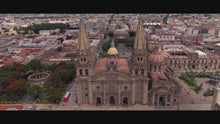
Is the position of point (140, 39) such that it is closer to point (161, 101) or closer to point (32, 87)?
point (161, 101)

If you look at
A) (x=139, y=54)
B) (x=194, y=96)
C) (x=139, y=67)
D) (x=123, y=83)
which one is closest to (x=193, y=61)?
(x=194, y=96)

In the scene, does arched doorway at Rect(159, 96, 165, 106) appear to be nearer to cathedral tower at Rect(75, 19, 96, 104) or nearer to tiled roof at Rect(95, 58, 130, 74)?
tiled roof at Rect(95, 58, 130, 74)

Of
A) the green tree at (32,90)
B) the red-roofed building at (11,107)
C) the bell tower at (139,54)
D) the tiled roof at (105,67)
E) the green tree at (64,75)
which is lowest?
the red-roofed building at (11,107)

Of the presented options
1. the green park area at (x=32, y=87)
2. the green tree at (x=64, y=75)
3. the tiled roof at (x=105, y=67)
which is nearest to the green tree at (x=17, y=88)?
the green park area at (x=32, y=87)

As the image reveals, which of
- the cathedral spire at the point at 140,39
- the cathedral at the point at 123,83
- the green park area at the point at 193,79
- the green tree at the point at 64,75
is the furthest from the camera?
the green tree at the point at 64,75

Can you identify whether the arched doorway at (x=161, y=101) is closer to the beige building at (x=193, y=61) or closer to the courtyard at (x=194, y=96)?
the courtyard at (x=194, y=96)

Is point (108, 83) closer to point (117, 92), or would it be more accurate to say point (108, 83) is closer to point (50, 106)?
point (117, 92)
